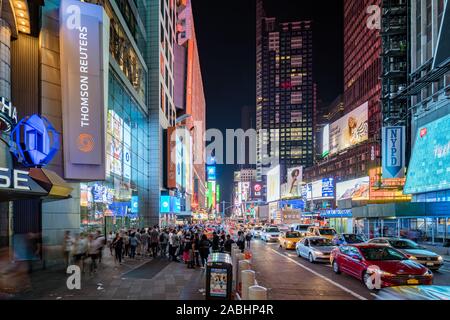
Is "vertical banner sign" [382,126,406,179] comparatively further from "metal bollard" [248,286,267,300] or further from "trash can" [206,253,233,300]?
"metal bollard" [248,286,267,300]

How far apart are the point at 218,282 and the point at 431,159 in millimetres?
31265

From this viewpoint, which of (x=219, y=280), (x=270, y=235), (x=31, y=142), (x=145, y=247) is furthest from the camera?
(x=270, y=235)

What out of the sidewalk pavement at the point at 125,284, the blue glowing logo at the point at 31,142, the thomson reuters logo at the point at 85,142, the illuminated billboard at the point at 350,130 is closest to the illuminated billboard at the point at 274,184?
the illuminated billboard at the point at 350,130

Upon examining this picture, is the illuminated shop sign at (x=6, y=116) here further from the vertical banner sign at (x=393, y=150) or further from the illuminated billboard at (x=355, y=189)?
the illuminated billboard at (x=355, y=189)

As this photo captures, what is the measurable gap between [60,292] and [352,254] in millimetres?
10328

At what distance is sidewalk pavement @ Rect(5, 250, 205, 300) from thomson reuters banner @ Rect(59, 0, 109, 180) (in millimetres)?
5164

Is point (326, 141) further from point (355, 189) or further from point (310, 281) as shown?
point (310, 281)

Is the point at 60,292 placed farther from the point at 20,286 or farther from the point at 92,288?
the point at 20,286

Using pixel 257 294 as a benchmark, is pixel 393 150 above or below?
above

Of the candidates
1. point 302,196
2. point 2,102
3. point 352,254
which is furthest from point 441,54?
point 302,196

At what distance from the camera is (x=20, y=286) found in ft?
41.3

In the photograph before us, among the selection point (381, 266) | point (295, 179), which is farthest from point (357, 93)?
point (381, 266)

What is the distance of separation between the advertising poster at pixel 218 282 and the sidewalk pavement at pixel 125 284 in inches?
48.1

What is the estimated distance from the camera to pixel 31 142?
15.1 meters
